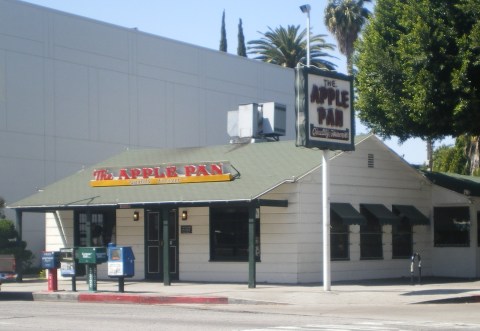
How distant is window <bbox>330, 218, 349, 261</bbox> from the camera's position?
2859cm

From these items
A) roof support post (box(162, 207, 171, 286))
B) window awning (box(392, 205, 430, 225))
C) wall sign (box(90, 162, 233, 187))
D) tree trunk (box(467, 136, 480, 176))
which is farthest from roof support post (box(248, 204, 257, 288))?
tree trunk (box(467, 136, 480, 176))

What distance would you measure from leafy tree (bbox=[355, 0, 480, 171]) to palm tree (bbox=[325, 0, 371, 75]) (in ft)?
A: 116

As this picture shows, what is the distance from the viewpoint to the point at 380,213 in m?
29.7

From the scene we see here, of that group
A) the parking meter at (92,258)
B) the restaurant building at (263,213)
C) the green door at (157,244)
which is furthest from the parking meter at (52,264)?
the green door at (157,244)

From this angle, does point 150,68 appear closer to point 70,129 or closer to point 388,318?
point 70,129

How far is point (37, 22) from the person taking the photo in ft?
140

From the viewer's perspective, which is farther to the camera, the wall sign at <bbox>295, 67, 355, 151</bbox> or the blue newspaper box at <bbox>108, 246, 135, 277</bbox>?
the blue newspaper box at <bbox>108, 246, 135, 277</bbox>

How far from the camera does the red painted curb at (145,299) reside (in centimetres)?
2259

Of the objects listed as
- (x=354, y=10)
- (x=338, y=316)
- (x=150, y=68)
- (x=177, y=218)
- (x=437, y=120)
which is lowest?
(x=338, y=316)

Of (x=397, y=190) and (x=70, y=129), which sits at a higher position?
(x=70, y=129)

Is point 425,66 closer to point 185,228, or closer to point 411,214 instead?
point 411,214

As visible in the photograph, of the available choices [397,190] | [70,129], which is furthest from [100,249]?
[70,129]

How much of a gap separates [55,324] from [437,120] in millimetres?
16121

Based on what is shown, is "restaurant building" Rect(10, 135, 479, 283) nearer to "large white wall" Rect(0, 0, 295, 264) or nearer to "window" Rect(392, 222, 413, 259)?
"window" Rect(392, 222, 413, 259)
